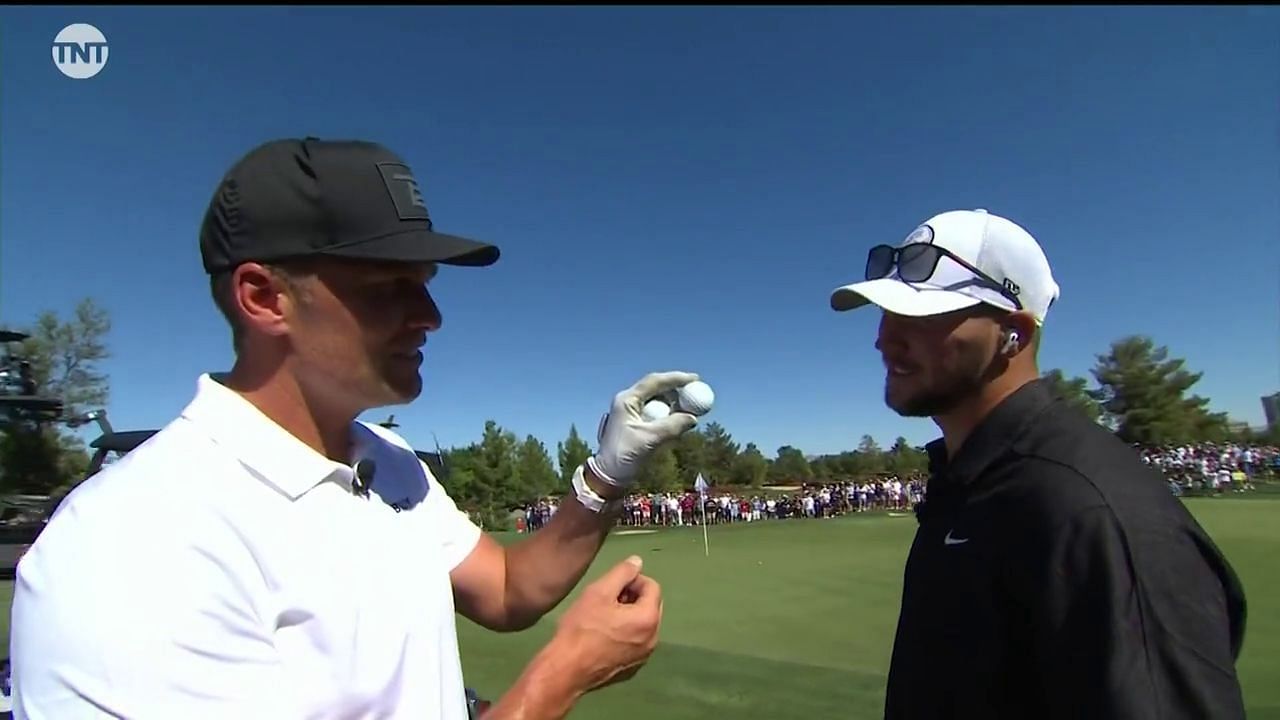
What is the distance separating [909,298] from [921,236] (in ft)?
1.02

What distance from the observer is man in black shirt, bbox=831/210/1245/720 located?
1.71 meters

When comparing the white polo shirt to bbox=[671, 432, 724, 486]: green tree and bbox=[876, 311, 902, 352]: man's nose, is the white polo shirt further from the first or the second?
bbox=[671, 432, 724, 486]: green tree

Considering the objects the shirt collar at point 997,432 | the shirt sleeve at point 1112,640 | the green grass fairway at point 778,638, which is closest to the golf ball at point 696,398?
the shirt collar at point 997,432

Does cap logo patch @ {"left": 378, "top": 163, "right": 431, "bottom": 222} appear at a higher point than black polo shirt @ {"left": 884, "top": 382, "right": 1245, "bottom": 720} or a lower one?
higher

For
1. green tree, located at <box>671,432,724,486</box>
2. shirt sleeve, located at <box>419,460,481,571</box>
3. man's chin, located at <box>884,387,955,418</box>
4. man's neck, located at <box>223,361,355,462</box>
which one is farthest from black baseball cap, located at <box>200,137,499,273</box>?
green tree, located at <box>671,432,724,486</box>

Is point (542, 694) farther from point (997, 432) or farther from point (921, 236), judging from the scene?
point (921, 236)

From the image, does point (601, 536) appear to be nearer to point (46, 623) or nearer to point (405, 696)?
point (405, 696)

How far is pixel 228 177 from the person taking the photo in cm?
165

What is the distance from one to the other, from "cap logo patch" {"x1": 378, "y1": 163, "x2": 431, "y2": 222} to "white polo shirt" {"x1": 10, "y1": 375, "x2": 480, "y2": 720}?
21.4 inches

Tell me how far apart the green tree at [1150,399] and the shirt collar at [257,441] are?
215ft

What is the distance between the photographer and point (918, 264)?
2.71 metres

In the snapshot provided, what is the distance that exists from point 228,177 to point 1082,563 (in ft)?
6.92

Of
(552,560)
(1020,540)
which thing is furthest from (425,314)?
(1020,540)

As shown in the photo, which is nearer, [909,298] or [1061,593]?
[1061,593]
